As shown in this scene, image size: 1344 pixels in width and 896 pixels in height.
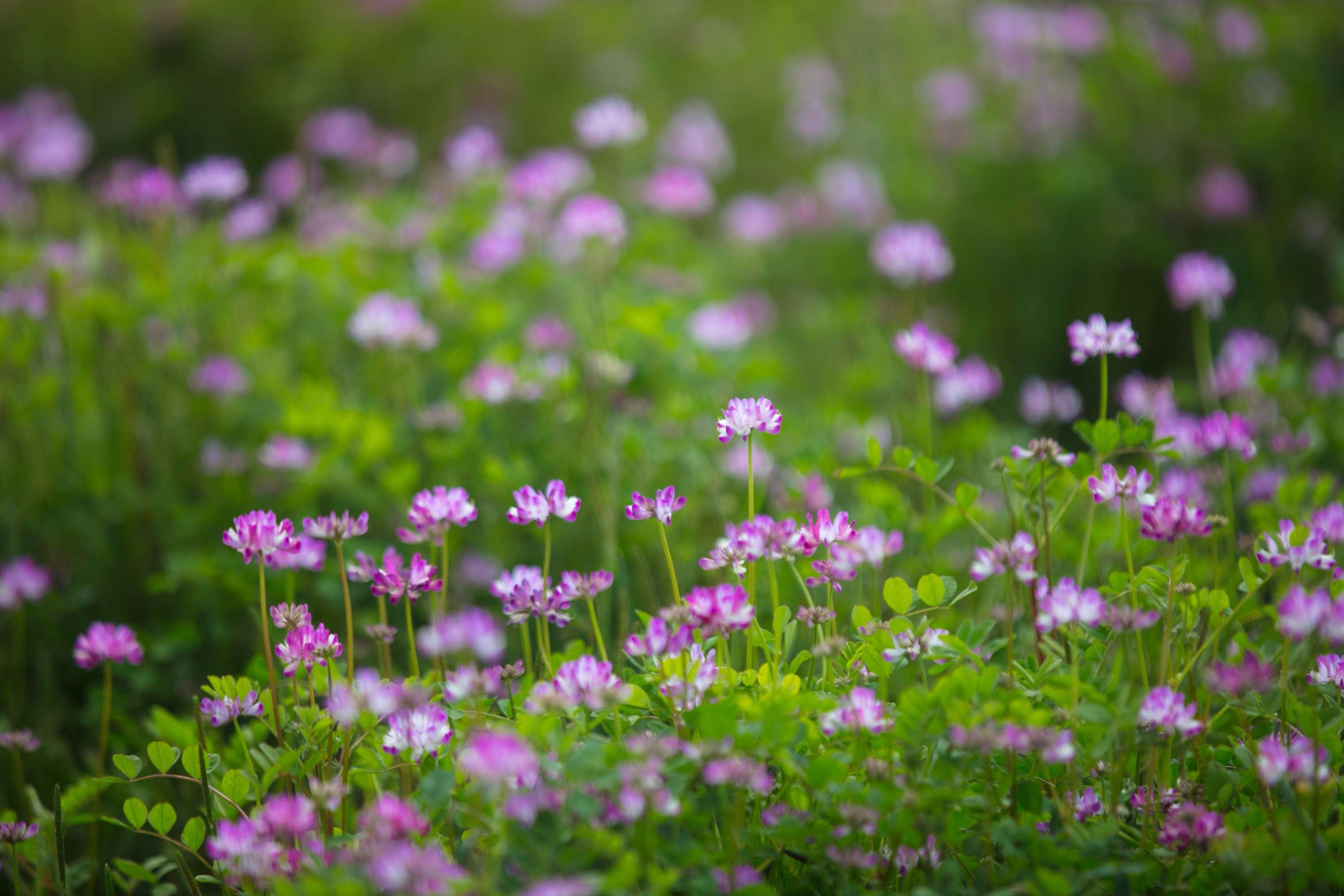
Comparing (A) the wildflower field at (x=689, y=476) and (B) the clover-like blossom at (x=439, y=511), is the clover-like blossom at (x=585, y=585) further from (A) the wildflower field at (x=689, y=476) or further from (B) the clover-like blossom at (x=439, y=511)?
(B) the clover-like blossom at (x=439, y=511)

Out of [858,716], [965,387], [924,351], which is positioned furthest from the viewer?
[965,387]

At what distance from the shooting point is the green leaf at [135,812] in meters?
1.25

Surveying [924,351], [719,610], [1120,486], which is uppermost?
[924,351]

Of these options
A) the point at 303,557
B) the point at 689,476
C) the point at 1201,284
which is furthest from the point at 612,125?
the point at 303,557

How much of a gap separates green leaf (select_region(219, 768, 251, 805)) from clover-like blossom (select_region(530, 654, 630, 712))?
46 cm

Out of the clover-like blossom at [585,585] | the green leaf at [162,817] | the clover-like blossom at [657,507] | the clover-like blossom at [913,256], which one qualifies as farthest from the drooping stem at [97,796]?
the clover-like blossom at [913,256]

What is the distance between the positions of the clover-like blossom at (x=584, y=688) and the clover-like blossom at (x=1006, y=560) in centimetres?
45

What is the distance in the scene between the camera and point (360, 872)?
1.00 meters

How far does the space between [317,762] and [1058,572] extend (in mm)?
1438

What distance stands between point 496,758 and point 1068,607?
66 cm

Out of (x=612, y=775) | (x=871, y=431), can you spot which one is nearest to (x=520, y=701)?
(x=612, y=775)

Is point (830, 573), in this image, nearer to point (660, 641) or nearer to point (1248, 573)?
point (660, 641)

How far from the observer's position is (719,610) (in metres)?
1.15

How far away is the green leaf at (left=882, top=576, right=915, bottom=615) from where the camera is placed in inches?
51.5
